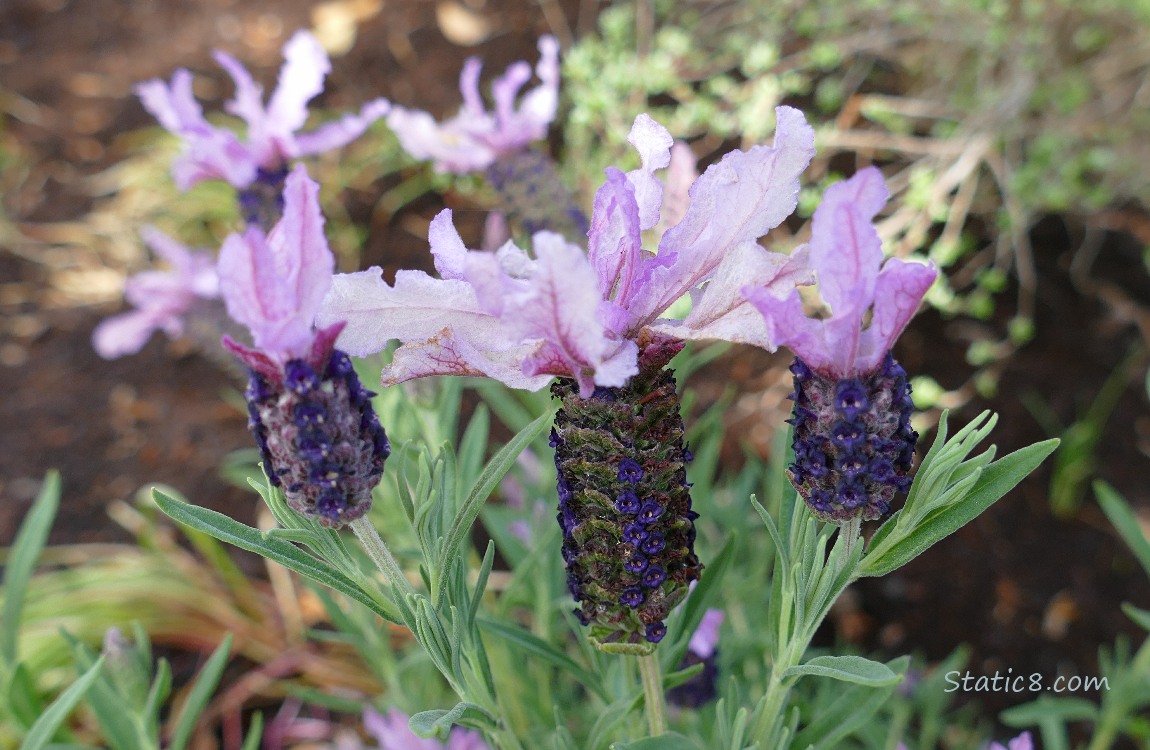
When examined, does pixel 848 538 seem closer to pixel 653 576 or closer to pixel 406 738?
pixel 653 576

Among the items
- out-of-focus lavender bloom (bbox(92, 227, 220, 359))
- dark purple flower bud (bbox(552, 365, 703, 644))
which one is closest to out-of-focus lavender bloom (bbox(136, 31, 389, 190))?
out-of-focus lavender bloom (bbox(92, 227, 220, 359))

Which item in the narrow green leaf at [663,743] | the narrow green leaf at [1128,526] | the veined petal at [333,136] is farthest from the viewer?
the veined petal at [333,136]

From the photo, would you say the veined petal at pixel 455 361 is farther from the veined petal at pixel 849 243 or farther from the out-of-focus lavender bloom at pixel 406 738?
the out-of-focus lavender bloom at pixel 406 738

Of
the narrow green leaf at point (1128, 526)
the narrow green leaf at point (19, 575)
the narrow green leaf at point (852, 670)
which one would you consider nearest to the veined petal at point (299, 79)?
the narrow green leaf at point (19, 575)

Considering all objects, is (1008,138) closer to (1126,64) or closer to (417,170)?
(1126,64)

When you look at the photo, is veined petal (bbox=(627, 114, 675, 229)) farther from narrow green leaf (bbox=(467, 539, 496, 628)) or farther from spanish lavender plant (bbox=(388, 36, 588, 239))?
spanish lavender plant (bbox=(388, 36, 588, 239))

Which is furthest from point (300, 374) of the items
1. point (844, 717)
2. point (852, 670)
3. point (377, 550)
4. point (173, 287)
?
point (173, 287)
